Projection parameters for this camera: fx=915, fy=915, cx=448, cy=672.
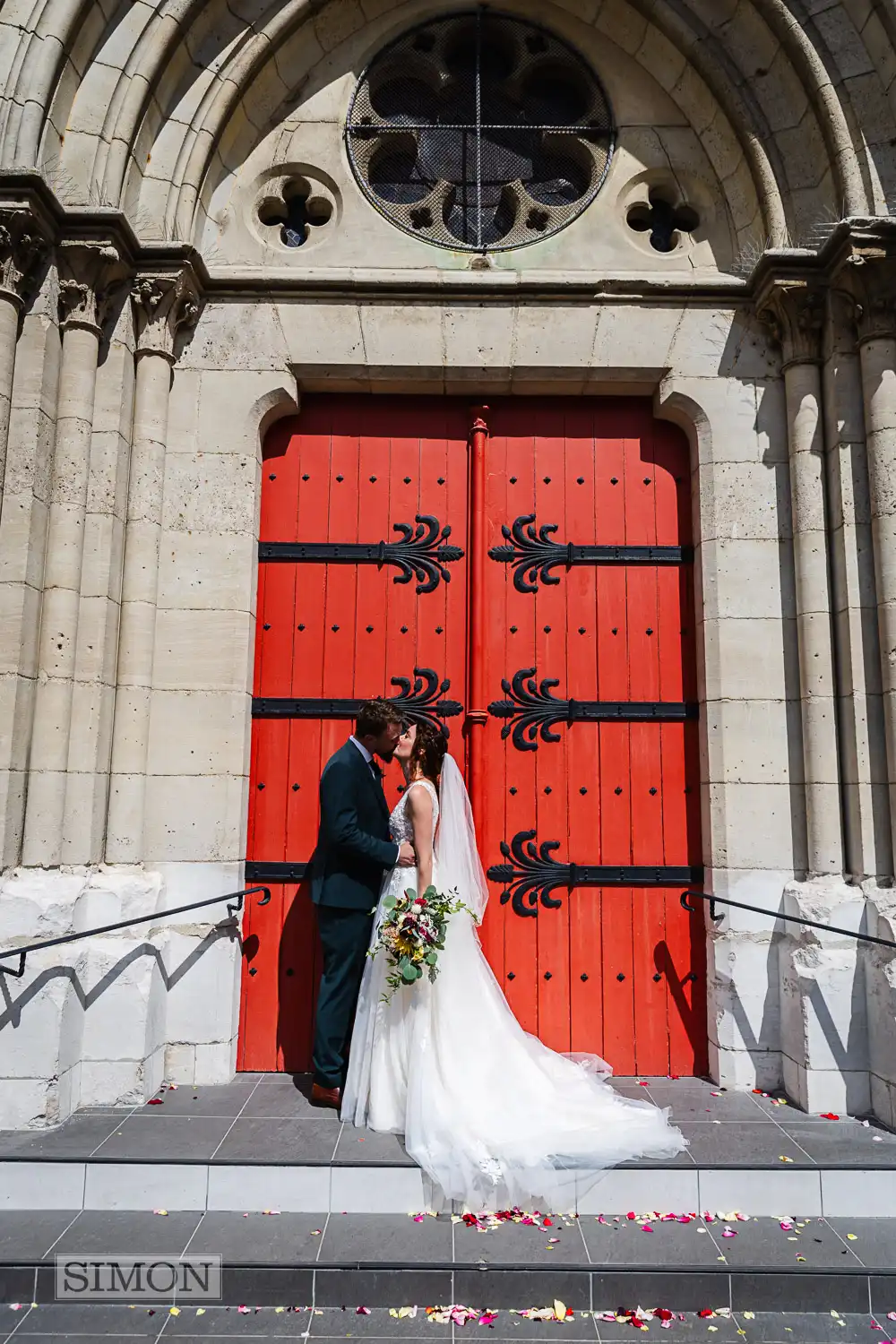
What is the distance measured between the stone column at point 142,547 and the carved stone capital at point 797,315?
2.71 metres

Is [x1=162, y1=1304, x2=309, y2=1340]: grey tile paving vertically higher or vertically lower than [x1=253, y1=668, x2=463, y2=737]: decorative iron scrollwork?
lower

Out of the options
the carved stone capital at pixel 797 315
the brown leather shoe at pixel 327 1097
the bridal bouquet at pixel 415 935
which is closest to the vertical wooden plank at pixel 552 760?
the bridal bouquet at pixel 415 935

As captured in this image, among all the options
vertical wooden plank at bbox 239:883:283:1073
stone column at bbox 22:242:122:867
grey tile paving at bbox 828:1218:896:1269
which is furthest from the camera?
vertical wooden plank at bbox 239:883:283:1073

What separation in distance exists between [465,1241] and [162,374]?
3701mm

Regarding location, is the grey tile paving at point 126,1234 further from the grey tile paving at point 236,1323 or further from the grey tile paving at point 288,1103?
the grey tile paving at point 288,1103

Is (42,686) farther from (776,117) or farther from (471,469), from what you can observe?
(776,117)

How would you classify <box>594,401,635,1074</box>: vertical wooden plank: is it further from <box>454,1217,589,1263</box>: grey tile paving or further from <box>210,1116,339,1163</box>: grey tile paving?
<box>210,1116,339,1163</box>: grey tile paving

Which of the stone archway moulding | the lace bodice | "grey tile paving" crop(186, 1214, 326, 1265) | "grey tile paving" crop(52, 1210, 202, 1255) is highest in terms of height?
the stone archway moulding

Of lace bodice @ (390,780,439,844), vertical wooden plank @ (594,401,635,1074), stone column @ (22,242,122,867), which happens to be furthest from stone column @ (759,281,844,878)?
stone column @ (22,242,122,867)

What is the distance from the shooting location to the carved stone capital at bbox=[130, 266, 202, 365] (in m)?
4.16

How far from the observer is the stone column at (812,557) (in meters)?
3.96

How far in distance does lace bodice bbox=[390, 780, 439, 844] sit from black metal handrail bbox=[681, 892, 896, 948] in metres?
1.22

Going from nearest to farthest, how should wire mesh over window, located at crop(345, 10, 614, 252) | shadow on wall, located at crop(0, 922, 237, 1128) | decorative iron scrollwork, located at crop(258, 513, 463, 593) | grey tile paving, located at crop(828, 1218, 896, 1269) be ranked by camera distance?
1. grey tile paving, located at crop(828, 1218, 896, 1269)
2. shadow on wall, located at crop(0, 922, 237, 1128)
3. decorative iron scrollwork, located at crop(258, 513, 463, 593)
4. wire mesh over window, located at crop(345, 10, 614, 252)

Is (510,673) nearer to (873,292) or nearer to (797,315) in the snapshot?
(797,315)
